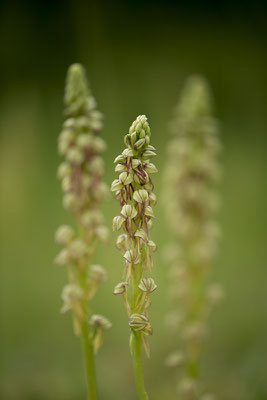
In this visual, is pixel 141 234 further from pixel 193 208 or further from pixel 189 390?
pixel 193 208

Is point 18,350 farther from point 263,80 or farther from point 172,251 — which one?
point 263,80

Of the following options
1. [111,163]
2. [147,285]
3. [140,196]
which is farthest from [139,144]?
[111,163]

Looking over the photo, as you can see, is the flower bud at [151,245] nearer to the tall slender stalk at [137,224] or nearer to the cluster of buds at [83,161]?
the tall slender stalk at [137,224]

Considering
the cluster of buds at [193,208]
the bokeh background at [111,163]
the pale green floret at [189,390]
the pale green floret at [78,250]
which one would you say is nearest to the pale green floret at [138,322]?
Answer: the pale green floret at [78,250]

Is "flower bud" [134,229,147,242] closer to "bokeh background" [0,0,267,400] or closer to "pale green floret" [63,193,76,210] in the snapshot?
"pale green floret" [63,193,76,210]

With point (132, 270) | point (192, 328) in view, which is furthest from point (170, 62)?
point (132, 270)

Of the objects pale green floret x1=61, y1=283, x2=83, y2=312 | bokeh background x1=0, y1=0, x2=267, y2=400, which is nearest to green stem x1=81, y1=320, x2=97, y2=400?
pale green floret x1=61, y1=283, x2=83, y2=312
